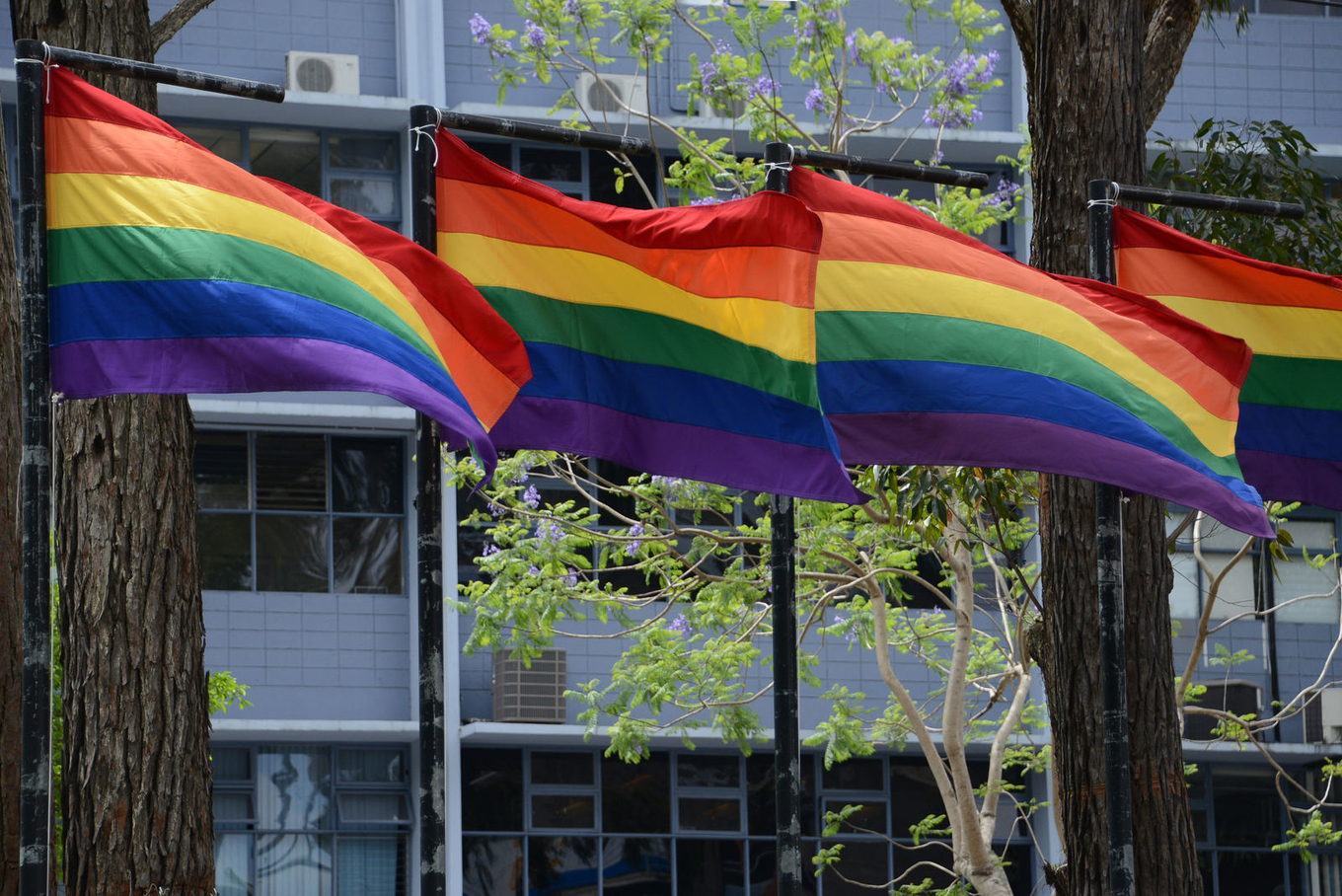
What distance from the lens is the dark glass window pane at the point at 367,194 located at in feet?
79.6

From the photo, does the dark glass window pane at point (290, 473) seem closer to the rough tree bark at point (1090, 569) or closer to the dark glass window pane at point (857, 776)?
the dark glass window pane at point (857, 776)

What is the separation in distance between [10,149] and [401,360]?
1654 cm

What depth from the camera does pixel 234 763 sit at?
906 inches

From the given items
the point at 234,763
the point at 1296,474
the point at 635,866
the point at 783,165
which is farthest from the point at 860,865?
the point at 783,165

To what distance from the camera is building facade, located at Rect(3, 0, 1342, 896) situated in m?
23.0

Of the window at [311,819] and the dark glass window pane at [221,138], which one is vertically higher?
the dark glass window pane at [221,138]

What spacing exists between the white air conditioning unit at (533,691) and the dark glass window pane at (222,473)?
3.90 metres

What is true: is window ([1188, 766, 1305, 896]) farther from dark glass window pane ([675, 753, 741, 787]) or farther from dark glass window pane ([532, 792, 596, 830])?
dark glass window pane ([532, 792, 596, 830])

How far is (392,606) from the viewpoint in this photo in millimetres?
23672

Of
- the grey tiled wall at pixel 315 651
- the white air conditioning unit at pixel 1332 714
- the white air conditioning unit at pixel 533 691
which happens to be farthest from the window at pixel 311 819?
the white air conditioning unit at pixel 1332 714

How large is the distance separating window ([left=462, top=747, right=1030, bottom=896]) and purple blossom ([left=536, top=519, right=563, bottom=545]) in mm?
7541

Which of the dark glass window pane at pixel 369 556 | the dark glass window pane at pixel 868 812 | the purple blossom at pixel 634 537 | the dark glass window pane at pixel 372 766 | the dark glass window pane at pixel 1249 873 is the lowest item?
the dark glass window pane at pixel 1249 873

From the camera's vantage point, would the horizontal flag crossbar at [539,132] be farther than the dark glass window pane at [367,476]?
No

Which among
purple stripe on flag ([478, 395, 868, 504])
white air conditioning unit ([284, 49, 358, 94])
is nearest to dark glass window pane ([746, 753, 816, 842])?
white air conditioning unit ([284, 49, 358, 94])
